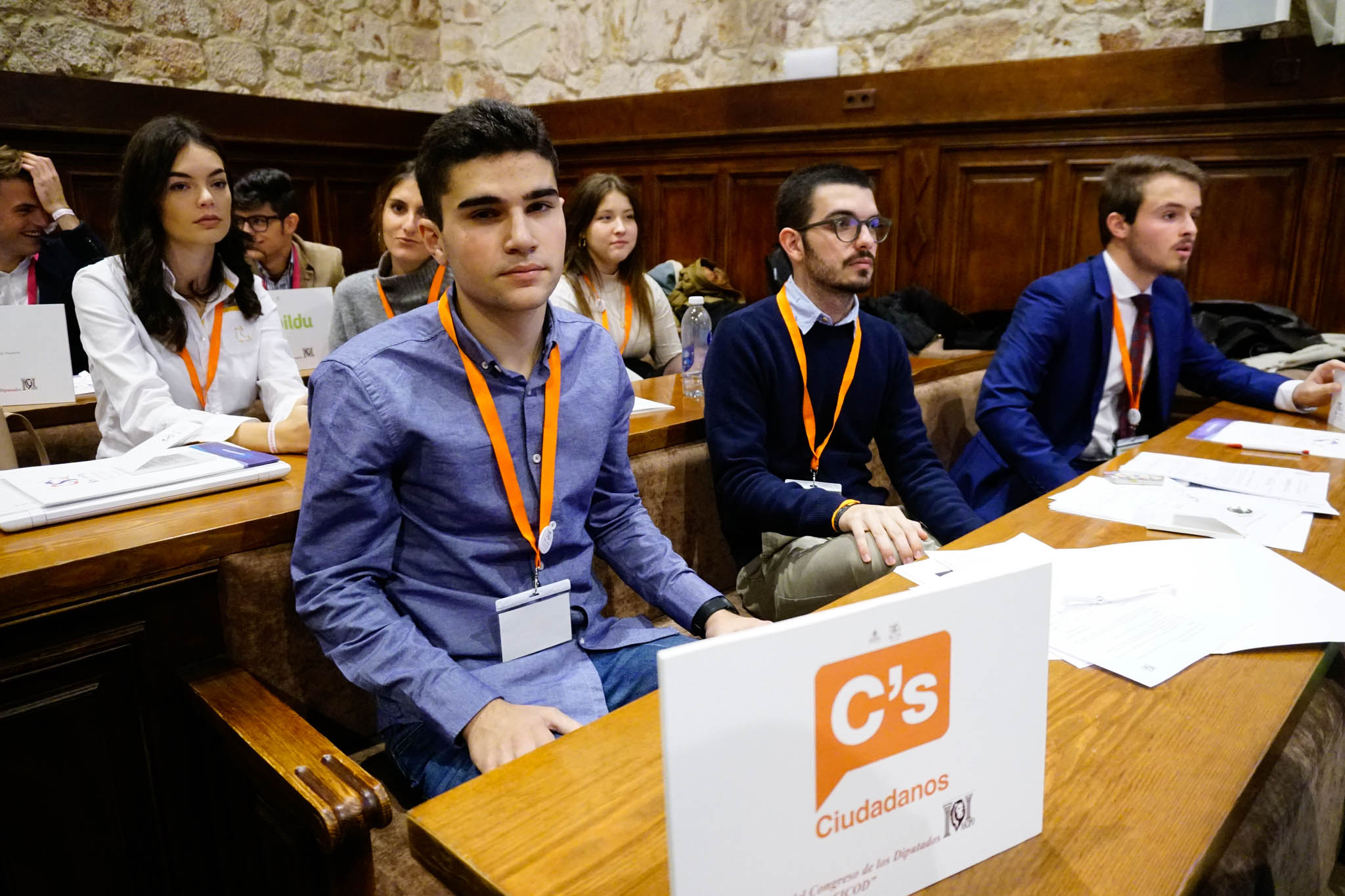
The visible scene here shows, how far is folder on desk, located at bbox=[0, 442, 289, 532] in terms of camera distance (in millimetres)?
1297

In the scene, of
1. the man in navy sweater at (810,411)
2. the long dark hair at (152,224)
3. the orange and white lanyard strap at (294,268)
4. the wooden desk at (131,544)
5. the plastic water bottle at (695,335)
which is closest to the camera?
the wooden desk at (131,544)

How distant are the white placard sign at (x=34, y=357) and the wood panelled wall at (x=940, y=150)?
268 centimetres

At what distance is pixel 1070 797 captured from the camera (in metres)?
0.80

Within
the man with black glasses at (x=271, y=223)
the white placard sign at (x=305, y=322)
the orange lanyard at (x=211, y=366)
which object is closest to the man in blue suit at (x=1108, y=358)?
the orange lanyard at (x=211, y=366)

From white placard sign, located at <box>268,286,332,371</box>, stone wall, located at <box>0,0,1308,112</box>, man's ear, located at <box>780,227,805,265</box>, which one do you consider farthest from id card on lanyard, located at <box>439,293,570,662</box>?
stone wall, located at <box>0,0,1308,112</box>

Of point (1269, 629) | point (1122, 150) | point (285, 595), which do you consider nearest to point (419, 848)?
point (285, 595)

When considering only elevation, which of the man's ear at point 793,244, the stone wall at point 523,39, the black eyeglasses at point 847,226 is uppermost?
the stone wall at point 523,39

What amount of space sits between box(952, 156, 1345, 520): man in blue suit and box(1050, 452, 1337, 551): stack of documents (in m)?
0.59

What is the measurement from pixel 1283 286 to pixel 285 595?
3922 mm

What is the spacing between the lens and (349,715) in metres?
1.49

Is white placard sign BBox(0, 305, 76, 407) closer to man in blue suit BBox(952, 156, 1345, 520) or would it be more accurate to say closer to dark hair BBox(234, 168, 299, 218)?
dark hair BBox(234, 168, 299, 218)

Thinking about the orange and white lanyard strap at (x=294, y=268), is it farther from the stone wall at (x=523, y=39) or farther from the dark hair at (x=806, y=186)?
the dark hair at (x=806, y=186)

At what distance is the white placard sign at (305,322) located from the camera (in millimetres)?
3428

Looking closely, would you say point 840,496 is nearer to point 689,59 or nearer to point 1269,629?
point 1269,629
